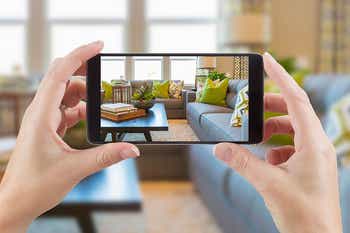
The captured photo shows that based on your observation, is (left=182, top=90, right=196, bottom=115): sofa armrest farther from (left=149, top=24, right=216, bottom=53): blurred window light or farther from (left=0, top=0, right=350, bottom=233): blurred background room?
(left=149, top=24, right=216, bottom=53): blurred window light

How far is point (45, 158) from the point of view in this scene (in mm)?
378

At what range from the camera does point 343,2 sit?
3387 mm

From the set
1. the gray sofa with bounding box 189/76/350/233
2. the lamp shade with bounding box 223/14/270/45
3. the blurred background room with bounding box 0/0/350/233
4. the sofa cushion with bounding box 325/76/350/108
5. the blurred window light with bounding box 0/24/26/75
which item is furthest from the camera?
the blurred window light with bounding box 0/24/26/75

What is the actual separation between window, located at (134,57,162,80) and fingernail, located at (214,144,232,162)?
3.5 inches

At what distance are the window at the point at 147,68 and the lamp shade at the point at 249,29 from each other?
9.11 feet

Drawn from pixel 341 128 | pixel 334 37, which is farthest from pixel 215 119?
pixel 334 37

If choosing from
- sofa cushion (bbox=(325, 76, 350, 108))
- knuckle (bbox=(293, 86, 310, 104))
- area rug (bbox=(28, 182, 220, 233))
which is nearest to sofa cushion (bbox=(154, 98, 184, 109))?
knuckle (bbox=(293, 86, 310, 104))

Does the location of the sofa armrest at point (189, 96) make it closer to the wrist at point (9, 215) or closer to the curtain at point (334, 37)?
the wrist at point (9, 215)

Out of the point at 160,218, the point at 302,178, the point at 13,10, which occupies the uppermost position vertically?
the point at 13,10

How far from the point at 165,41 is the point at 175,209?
1.66 meters

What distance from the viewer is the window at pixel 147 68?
422 millimetres

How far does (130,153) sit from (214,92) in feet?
0.32

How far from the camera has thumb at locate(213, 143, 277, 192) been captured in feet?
1.23

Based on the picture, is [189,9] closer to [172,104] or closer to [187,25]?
[187,25]
